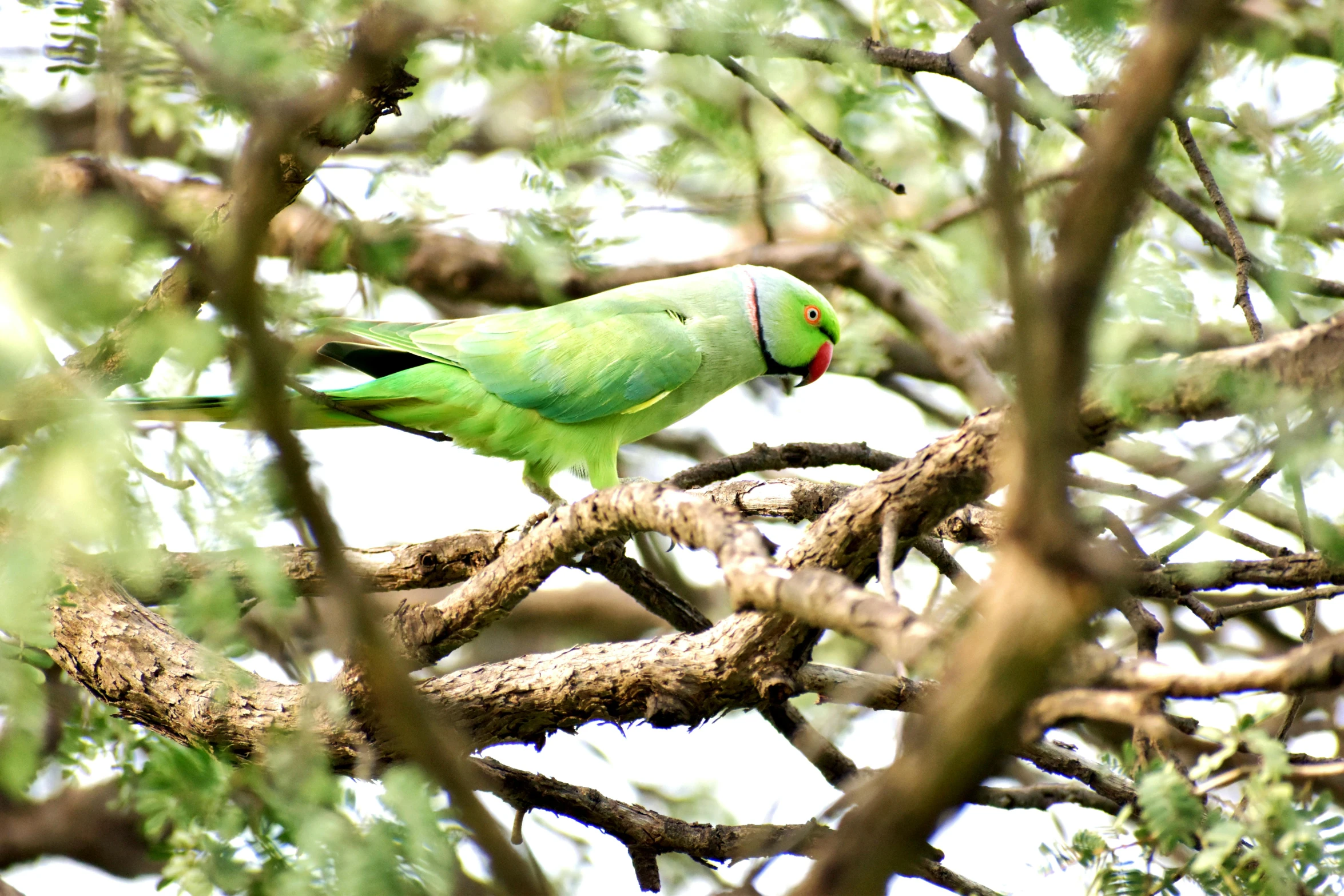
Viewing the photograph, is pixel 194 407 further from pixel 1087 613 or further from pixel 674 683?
pixel 1087 613

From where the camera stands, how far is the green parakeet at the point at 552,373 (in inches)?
175

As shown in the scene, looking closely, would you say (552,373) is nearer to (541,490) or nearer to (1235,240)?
(541,490)

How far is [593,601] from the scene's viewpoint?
748 centimetres

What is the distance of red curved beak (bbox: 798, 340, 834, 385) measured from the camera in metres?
5.43

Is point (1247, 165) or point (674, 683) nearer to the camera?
point (674, 683)

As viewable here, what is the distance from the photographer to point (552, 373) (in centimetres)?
449

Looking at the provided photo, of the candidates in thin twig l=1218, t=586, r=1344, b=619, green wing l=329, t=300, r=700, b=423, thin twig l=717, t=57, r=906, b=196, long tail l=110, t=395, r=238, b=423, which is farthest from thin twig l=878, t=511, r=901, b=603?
long tail l=110, t=395, r=238, b=423

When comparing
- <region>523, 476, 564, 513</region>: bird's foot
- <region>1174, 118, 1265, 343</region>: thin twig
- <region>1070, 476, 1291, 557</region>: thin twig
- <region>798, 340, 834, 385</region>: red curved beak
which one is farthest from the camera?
<region>798, 340, 834, 385</region>: red curved beak

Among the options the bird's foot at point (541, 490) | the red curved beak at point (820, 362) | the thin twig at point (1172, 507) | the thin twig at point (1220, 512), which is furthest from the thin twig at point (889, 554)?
the red curved beak at point (820, 362)

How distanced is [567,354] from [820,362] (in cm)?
153

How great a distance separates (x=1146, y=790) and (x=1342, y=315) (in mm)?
907

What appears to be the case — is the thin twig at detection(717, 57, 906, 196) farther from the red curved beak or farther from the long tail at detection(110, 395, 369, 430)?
the long tail at detection(110, 395, 369, 430)

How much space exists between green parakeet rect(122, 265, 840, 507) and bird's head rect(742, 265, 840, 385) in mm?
199

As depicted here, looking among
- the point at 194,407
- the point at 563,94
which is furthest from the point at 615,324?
the point at 194,407
